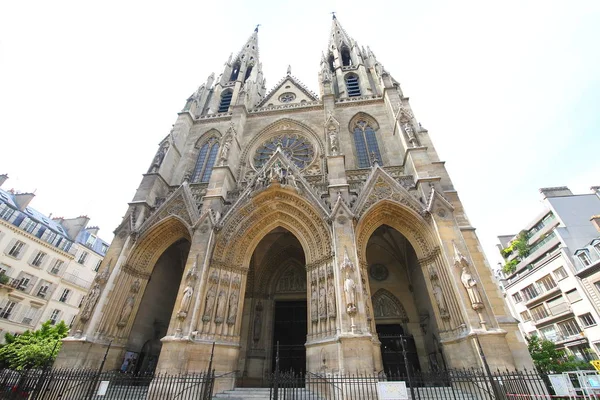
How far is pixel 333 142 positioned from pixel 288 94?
28.6ft

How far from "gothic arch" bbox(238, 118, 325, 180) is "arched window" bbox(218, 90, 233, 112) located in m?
5.41

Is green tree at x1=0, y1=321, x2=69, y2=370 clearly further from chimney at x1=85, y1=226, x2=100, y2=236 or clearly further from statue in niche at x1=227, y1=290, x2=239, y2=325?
chimney at x1=85, y1=226, x2=100, y2=236

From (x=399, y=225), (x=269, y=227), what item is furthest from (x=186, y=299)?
(x=399, y=225)

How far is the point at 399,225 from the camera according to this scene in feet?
35.6

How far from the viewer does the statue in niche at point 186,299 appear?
28.7ft

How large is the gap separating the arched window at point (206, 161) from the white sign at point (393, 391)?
41.0ft

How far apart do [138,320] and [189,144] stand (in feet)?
31.7

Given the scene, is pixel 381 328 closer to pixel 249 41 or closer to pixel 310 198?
pixel 310 198

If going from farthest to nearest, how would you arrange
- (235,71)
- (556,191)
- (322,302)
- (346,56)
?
(556,191) < (235,71) < (346,56) < (322,302)

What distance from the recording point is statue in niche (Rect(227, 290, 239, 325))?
9.38m

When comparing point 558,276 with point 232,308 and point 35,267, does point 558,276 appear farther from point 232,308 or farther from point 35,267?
point 35,267

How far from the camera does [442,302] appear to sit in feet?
28.9

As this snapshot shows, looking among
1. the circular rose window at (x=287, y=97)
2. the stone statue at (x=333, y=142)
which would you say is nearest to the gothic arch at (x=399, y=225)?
the stone statue at (x=333, y=142)

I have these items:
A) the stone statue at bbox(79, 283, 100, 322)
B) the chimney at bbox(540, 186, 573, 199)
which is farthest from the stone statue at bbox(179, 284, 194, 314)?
the chimney at bbox(540, 186, 573, 199)
